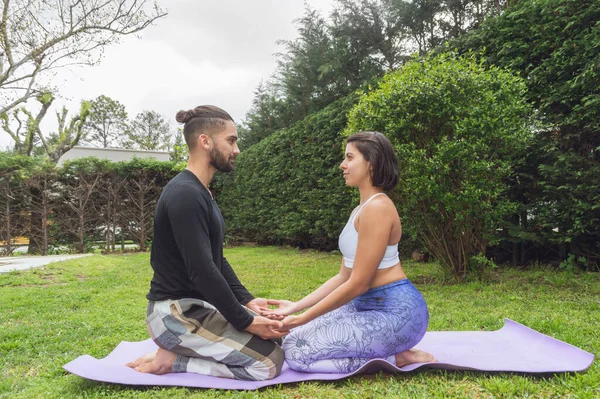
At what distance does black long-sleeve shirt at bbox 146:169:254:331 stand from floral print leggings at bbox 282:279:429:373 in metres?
0.47

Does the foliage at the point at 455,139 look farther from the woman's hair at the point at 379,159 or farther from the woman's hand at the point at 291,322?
the woman's hand at the point at 291,322

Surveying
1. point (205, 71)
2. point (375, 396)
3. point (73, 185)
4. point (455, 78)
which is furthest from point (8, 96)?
point (375, 396)

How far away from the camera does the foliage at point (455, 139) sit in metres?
4.76

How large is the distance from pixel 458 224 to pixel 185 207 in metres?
3.99

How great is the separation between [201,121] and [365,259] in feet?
4.32

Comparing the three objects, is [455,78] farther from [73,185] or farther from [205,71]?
[205,71]

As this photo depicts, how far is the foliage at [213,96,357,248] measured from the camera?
30.7ft

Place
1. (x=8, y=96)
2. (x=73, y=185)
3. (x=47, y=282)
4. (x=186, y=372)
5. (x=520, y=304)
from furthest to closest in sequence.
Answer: (x=73, y=185) → (x=8, y=96) → (x=47, y=282) → (x=520, y=304) → (x=186, y=372)

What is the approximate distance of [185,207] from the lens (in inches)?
87.3

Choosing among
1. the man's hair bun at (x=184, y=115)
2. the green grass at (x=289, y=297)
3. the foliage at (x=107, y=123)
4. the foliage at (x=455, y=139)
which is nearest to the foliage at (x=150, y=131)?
the foliage at (x=107, y=123)

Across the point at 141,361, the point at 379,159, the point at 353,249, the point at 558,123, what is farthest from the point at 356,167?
the point at 558,123

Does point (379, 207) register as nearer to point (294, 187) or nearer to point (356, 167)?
point (356, 167)

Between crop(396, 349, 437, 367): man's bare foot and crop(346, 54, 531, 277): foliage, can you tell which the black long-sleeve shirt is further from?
crop(346, 54, 531, 277): foliage

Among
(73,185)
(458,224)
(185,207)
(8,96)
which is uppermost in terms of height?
(8,96)
